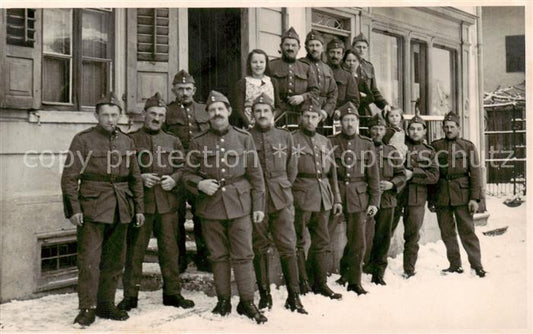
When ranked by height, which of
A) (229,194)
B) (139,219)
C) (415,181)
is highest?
(415,181)

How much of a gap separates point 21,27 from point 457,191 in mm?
5080

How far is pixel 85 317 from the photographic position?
4.44m

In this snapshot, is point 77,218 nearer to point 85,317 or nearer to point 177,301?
point 85,317

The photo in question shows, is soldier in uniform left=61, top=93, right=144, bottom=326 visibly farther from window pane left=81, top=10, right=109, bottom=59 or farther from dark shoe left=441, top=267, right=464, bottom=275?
dark shoe left=441, top=267, right=464, bottom=275

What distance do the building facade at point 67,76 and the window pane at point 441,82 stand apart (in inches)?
150

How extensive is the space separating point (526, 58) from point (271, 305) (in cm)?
337

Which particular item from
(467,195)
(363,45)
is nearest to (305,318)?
(467,195)

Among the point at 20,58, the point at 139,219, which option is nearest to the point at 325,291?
the point at 139,219

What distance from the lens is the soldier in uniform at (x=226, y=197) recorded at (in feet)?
15.0

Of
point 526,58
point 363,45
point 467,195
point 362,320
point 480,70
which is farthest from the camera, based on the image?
point 480,70

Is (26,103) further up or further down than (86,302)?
further up

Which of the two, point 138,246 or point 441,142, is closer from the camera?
point 138,246

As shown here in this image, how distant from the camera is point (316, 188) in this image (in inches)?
207

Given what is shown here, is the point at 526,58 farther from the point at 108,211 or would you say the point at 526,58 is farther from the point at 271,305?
the point at 108,211
